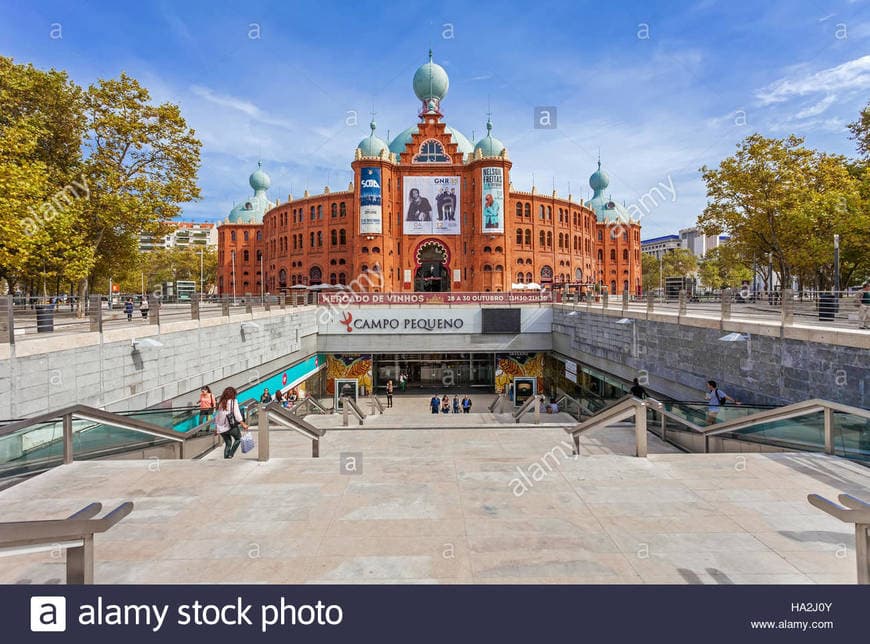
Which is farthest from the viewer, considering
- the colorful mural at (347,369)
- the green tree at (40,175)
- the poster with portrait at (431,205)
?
the poster with portrait at (431,205)

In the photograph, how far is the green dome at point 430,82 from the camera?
168 feet

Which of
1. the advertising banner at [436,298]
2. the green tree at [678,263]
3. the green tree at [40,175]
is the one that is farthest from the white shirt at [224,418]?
the green tree at [678,263]

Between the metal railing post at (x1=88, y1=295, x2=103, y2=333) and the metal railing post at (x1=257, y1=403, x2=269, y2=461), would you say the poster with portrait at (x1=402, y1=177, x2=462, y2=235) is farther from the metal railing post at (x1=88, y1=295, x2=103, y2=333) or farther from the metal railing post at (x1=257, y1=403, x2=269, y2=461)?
the metal railing post at (x1=257, y1=403, x2=269, y2=461)

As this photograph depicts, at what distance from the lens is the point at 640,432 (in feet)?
25.3

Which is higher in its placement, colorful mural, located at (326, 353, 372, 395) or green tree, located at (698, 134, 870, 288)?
green tree, located at (698, 134, 870, 288)

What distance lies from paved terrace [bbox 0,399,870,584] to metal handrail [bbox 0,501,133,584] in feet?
3.74

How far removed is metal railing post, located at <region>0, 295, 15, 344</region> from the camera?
9.10 m

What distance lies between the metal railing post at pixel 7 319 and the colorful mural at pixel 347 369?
76.3 ft

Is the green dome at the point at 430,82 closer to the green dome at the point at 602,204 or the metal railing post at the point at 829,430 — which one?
the green dome at the point at 602,204

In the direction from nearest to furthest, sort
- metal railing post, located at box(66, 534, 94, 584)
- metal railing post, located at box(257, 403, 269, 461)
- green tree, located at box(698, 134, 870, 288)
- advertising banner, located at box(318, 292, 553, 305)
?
metal railing post, located at box(66, 534, 94, 584)
metal railing post, located at box(257, 403, 269, 461)
green tree, located at box(698, 134, 870, 288)
advertising banner, located at box(318, 292, 553, 305)

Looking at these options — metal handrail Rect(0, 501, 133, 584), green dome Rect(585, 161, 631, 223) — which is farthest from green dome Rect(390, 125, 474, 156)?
metal handrail Rect(0, 501, 133, 584)

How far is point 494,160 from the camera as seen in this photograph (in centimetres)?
4541

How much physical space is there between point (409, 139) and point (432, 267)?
1610 cm
